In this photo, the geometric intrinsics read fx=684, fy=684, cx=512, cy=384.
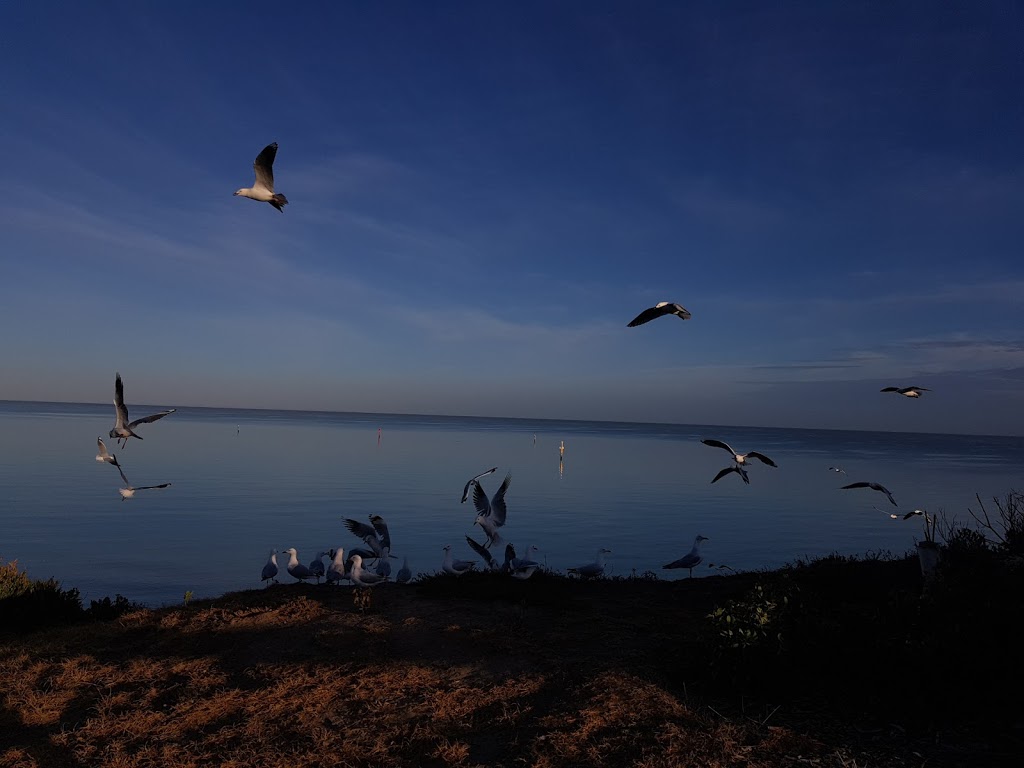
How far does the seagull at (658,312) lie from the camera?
26.4 feet

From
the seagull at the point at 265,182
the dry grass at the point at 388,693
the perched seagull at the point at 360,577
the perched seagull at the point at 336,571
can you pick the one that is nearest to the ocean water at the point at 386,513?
the perched seagull at the point at 336,571

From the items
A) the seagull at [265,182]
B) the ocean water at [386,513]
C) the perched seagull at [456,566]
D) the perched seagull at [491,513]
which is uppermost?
the seagull at [265,182]

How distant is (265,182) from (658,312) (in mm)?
5553

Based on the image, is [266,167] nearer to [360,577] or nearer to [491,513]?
[360,577]

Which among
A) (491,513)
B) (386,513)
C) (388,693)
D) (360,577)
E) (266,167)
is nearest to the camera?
(388,693)

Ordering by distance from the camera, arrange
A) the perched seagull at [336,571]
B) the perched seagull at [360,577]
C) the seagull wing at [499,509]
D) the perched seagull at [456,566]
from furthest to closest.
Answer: the seagull wing at [499,509], the perched seagull at [336,571], the perched seagull at [456,566], the perched seagull at [360,577]

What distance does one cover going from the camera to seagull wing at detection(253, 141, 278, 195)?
9148 mm

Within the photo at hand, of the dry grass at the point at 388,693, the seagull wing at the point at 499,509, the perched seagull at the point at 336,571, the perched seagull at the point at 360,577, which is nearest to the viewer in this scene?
the dry grass at the point at 388,693

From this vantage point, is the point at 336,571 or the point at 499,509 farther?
the point at 499,509

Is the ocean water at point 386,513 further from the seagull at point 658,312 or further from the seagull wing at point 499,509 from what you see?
the seagull at point 658,312

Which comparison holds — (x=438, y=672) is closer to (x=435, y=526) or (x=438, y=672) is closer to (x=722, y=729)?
(x=722, y=729)

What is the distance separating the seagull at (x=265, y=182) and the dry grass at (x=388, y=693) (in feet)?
19.6

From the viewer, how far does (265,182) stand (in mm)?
9305

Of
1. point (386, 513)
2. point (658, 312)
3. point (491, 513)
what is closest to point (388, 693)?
point (658, 312)
